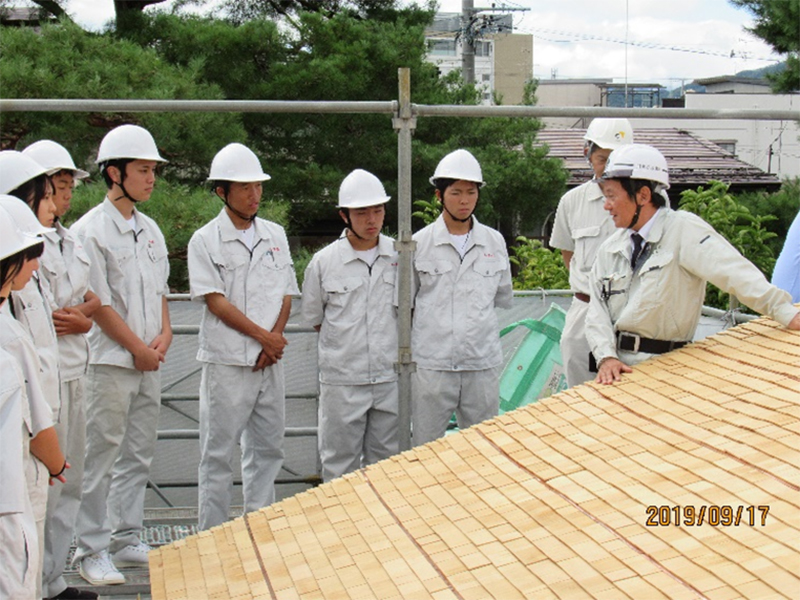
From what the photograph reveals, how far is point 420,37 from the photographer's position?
1106 cm

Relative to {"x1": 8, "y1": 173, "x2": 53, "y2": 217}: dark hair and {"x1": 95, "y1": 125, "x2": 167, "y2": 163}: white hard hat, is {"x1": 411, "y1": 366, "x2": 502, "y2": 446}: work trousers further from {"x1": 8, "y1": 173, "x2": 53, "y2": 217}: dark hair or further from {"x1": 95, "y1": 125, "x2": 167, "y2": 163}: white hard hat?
{"x1": 8, "y1": 173, "x2": 53, "y2": 217}: dark hair

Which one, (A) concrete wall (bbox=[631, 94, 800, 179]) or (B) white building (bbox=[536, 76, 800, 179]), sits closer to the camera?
(B) white building (bbox=[536, 76, 800, 179])

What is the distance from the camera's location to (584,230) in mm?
4789

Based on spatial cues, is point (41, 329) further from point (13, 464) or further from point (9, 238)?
point (13, 464)

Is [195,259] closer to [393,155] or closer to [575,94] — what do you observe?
[393,155]

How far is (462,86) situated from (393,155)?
1597mm

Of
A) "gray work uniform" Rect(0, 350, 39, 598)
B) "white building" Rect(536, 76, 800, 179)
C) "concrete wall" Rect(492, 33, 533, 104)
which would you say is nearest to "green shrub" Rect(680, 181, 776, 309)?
"gray work uniform" Rect(0, 350, 39, 598)

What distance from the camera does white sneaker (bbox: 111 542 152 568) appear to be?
4508mm

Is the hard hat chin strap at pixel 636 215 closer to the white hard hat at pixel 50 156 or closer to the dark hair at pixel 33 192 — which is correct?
the dark hair at pixel 33 192

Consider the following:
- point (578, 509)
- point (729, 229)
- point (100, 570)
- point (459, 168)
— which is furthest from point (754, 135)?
point (578, 509)

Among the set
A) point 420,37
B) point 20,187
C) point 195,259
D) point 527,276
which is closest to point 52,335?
point 20,187
